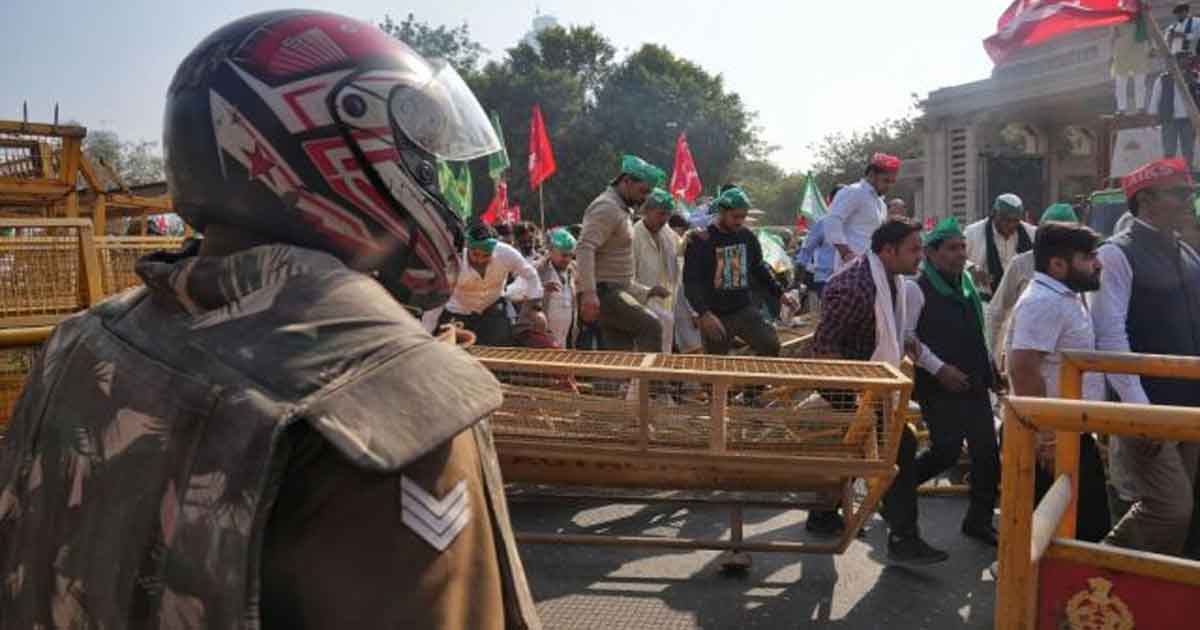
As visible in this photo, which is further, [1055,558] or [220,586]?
[1055,558]

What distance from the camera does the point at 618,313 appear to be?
6340 mm

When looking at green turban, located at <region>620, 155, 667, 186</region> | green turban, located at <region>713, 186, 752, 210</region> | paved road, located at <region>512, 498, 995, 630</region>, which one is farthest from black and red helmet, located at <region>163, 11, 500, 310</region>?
green turban, located at <region>713, 186, 752, 210</region>

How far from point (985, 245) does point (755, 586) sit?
15.4 ft

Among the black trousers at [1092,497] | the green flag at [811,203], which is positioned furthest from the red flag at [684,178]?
the black trousers at [1092,497]

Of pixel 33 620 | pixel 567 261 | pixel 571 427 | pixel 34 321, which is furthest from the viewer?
pixel 567 261

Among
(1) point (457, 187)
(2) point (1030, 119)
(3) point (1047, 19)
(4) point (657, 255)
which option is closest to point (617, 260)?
(4) point (657, 255)

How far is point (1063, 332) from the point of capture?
3934mm

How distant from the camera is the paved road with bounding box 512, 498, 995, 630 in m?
3.85

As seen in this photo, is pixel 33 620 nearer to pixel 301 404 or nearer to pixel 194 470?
pixel 194 470

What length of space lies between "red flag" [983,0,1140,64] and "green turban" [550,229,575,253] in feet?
12.9

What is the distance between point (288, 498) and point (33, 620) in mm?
494

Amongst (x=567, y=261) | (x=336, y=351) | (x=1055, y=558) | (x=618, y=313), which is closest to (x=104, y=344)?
(x=336, y=351)

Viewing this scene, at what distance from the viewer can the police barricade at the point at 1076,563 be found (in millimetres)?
2037

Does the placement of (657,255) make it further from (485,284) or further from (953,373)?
(953,373)
